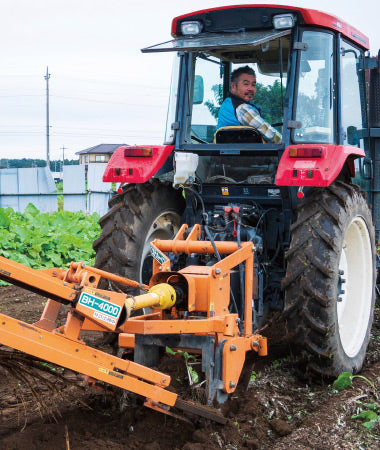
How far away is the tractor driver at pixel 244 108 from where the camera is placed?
5.28 m

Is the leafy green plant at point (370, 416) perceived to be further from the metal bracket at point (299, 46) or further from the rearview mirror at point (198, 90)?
the rearview mirror at point (198, 90)

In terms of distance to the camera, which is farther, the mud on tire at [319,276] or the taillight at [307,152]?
the taillight at [307,152]

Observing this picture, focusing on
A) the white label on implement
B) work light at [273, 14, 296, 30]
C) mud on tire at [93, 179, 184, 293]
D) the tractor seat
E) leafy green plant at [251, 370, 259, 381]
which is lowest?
leafy green plant at [251, 370, 259, 381]

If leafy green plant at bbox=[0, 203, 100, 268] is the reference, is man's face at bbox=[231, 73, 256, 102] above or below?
above

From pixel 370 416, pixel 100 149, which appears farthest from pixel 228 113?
pixel 100 149

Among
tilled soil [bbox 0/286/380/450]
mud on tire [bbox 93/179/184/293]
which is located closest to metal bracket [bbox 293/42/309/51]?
mud on tire [bbox 93/179/184/293]

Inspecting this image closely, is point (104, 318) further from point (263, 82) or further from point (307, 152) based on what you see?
point (263, 82)

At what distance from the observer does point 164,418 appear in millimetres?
4016

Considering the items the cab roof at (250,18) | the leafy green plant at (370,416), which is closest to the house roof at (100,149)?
the cab roof at (250,18)

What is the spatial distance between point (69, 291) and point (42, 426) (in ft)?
3.15

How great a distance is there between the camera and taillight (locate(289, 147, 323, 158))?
4.64 meters

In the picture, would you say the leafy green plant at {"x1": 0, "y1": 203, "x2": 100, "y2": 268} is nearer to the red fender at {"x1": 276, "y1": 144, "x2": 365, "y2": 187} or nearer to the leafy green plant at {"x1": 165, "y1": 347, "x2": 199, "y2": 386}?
the leafy green plant at {"x1": 165, "y1": 347, "x2": 199, "y2": 386}

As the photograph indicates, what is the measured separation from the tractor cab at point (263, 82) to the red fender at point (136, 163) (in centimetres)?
21

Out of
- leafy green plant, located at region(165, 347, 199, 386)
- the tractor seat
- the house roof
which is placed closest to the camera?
leafy green plant, located at region(165, 347, 199, 386)
